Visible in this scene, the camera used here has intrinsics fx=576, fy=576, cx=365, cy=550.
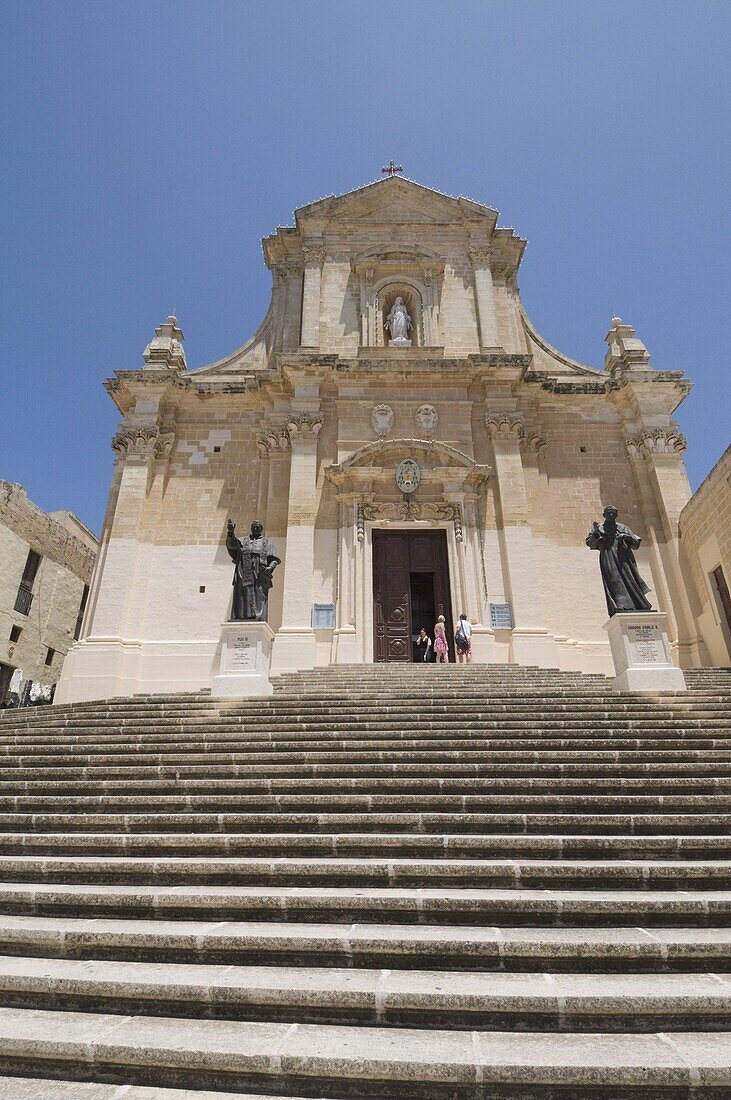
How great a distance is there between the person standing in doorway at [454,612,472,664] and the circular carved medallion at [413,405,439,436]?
5579 mm

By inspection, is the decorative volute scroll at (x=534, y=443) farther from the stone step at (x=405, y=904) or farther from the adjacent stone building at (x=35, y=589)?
the adjacent stone building at (x=35, y=589)

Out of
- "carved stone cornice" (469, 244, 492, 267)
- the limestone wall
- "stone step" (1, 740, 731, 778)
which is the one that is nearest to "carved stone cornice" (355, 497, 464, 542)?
"carved stone cornice" (469, 244, 492, 267)

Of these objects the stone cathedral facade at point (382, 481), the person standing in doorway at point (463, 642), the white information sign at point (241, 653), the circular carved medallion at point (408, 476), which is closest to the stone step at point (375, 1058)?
the white information sign at point (241, 653)

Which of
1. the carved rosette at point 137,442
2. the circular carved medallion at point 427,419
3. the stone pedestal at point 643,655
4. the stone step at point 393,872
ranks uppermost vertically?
the circular carved medallion at point 427,419

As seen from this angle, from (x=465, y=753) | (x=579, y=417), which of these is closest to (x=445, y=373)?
(x=579, y=417)

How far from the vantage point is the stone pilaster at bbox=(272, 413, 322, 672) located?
1338 cm

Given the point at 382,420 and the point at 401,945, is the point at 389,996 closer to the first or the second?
the point at 401,945

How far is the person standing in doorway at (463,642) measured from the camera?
13055 millimetres

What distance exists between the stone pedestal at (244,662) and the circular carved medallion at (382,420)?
7728mm

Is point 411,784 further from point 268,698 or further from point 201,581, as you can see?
point 201,581

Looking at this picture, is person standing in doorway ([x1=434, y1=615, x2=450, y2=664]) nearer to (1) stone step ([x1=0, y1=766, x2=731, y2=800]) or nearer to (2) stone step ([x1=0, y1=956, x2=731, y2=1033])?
(1) stone step ([x1=0, y1=766, x2=731, y2=800])

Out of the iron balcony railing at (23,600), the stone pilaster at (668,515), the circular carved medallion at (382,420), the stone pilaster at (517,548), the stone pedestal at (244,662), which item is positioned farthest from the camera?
the iron balcony railing at (23,600)

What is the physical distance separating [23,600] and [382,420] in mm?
Answer: 15502

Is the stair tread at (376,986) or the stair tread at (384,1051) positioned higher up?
the stair tread at (376,986)
